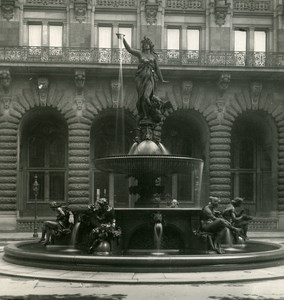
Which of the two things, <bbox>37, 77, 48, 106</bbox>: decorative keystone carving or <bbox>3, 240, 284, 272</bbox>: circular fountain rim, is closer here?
<bbox>3, 240, 284, 272</bbox>: circular fountain rim

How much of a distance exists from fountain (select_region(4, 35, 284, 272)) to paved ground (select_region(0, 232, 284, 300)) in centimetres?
34

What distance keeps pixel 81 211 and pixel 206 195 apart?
23.7 meters

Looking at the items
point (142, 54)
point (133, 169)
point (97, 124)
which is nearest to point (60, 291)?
point (133, 169)

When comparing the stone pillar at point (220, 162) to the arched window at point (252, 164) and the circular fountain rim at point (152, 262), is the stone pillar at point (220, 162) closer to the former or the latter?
the arched window at point (252, 164)

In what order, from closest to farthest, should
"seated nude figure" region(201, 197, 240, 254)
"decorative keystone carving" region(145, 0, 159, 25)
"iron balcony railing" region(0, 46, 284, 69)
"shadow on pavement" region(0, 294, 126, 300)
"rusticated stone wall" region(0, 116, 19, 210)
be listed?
1. "shadow on pavement" region(0, 294, 126, 300)
2. "seated nude figure" region(201, 197, 240, 254)
3. "rusticated stone wall" region(0, 116, 19, 210)
4. "iron balcony railing" region(0, 46, 284, 69)
5. "decorative keystone carving" region(145, 0, 159, 25)

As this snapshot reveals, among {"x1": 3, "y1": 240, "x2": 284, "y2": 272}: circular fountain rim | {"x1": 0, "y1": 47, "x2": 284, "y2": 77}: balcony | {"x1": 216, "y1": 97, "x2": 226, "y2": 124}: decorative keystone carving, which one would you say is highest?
{"x1": 0, "y1": 47, "x2": 284, "y2": 77}: balcony

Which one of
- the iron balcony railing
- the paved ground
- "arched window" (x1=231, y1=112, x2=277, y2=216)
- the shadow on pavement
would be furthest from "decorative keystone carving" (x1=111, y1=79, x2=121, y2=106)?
the shadow on pavement

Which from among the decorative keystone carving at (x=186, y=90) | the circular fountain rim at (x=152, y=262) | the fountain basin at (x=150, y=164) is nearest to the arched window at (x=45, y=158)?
the decorative keystone carving at (x=186, y=90)

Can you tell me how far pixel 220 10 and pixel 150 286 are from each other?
31.7 meters

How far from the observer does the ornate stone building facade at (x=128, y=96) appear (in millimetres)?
40156

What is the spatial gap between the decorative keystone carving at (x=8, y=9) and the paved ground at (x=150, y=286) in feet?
94.1

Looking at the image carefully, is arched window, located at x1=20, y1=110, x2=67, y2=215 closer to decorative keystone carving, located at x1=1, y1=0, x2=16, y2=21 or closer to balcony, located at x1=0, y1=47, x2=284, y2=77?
balcony, located at x1=0, y1=47, x2=284, y2=77

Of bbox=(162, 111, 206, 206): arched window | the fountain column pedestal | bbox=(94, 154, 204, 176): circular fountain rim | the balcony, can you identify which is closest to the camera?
the fountain column pedestal

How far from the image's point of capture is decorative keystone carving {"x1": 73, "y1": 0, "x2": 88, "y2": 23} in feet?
137
